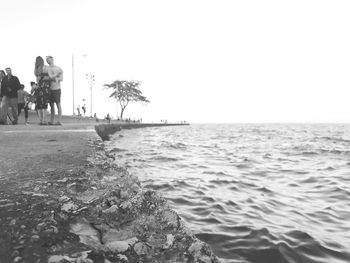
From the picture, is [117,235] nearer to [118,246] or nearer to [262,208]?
[118,246]

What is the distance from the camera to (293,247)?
302 cm

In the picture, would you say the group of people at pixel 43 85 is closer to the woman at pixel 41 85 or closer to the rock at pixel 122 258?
the woman at pixel 41 85

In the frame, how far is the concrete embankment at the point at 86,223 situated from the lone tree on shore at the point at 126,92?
6495 cm

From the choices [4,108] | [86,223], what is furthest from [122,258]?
[4,108]

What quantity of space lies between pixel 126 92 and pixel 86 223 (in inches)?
2612

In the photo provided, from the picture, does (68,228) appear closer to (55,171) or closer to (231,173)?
(55,171)

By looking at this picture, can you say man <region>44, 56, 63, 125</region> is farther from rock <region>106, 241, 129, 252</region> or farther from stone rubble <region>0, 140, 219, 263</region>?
rock <region>106, 241, 129, 252</region>

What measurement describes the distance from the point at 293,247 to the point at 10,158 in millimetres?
2967

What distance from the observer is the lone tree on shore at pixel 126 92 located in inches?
2603

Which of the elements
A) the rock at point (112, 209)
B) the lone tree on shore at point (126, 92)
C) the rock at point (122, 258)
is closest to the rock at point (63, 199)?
the rock at point (112, 209)

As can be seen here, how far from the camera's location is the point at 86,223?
5.16 feet

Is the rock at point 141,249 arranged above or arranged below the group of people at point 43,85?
below

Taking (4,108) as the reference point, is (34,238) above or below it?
below

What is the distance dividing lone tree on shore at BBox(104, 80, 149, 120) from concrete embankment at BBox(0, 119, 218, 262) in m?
65.0
